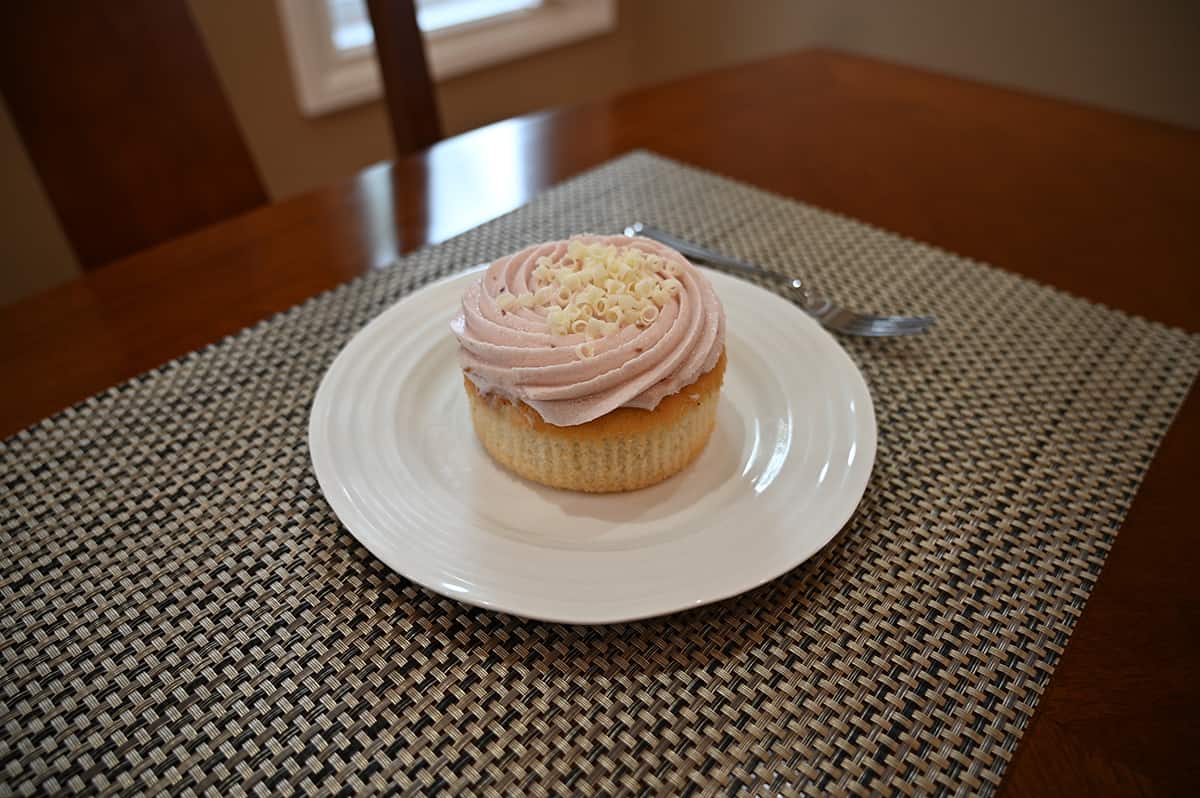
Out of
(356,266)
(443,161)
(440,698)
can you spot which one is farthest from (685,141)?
(440,698)

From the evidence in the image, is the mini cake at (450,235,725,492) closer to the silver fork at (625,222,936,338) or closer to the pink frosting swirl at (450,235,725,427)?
the pink frosting swirl at (450,235,725,427)

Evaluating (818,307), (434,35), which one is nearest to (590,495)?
(818,307)

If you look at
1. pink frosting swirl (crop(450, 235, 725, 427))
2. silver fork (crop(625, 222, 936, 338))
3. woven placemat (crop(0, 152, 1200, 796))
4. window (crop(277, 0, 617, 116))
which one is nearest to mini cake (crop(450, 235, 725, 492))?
pink frosting swirl (crop(450, 235, 725, 427))

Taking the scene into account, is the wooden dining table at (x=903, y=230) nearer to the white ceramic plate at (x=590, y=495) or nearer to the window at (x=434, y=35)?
the white ceramic plate at (x=590, y=495)

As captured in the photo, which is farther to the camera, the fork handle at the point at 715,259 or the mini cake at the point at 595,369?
the fork handle at the point at 715,259

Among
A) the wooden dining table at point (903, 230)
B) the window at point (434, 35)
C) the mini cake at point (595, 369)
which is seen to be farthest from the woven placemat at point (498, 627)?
the window at point (434, 35)

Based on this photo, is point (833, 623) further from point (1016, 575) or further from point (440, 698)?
point (440, 698)

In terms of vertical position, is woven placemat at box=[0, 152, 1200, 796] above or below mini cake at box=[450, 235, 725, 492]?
below
